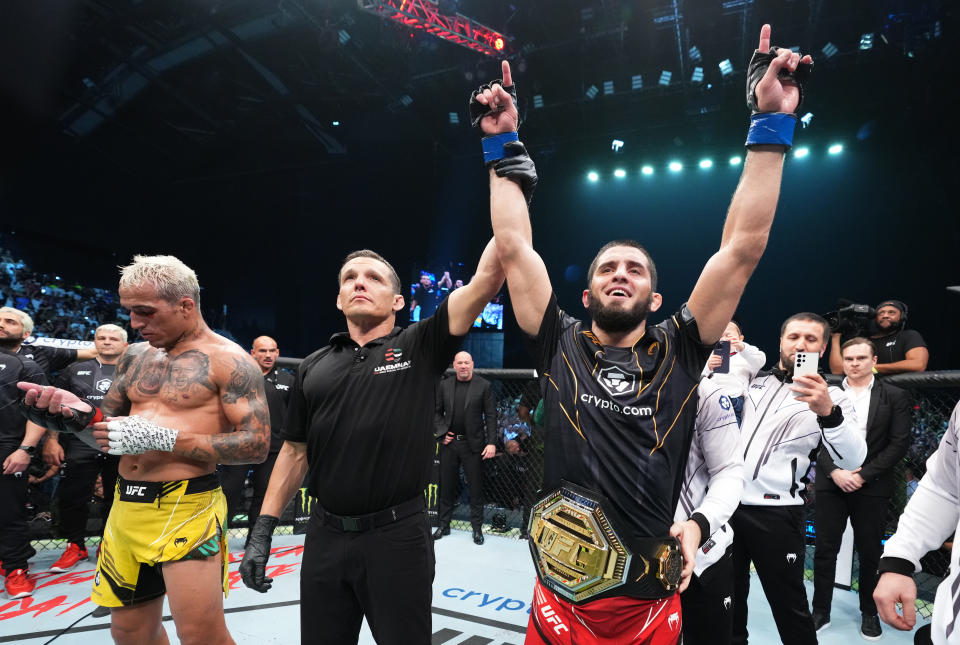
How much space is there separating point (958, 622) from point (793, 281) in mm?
11492

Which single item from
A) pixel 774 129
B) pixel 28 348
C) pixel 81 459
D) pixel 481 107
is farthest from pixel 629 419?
pixel 28 348

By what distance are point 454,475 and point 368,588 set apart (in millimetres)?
3729

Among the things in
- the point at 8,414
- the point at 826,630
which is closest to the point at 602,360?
the point at 826,630

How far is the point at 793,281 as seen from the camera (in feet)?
36.2

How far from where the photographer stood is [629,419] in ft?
4.74

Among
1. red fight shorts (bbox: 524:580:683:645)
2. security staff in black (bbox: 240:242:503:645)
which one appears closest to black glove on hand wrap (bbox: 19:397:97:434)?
security staff in black (bbox: 240:242:503:645)

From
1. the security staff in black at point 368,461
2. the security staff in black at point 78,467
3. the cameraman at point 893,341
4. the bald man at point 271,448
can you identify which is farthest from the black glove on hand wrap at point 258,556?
the cameraman at point 893,341

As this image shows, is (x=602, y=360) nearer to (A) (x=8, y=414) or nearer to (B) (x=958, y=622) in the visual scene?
(B) (x=958, y=622)

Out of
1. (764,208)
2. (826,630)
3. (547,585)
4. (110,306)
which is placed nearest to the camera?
(764,208)

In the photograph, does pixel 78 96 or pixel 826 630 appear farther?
pixel 78 96

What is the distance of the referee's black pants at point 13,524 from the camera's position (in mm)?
3812

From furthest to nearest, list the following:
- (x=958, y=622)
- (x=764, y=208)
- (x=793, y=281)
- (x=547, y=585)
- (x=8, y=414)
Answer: (x=793, y=281)
(x=8, y=414)
(x=547, y=585)
(x=764, y=208)
(x=958, y=622)

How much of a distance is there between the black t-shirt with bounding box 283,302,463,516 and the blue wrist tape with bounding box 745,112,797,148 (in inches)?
47.0

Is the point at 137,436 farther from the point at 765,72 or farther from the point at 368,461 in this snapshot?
the point at 765,72
